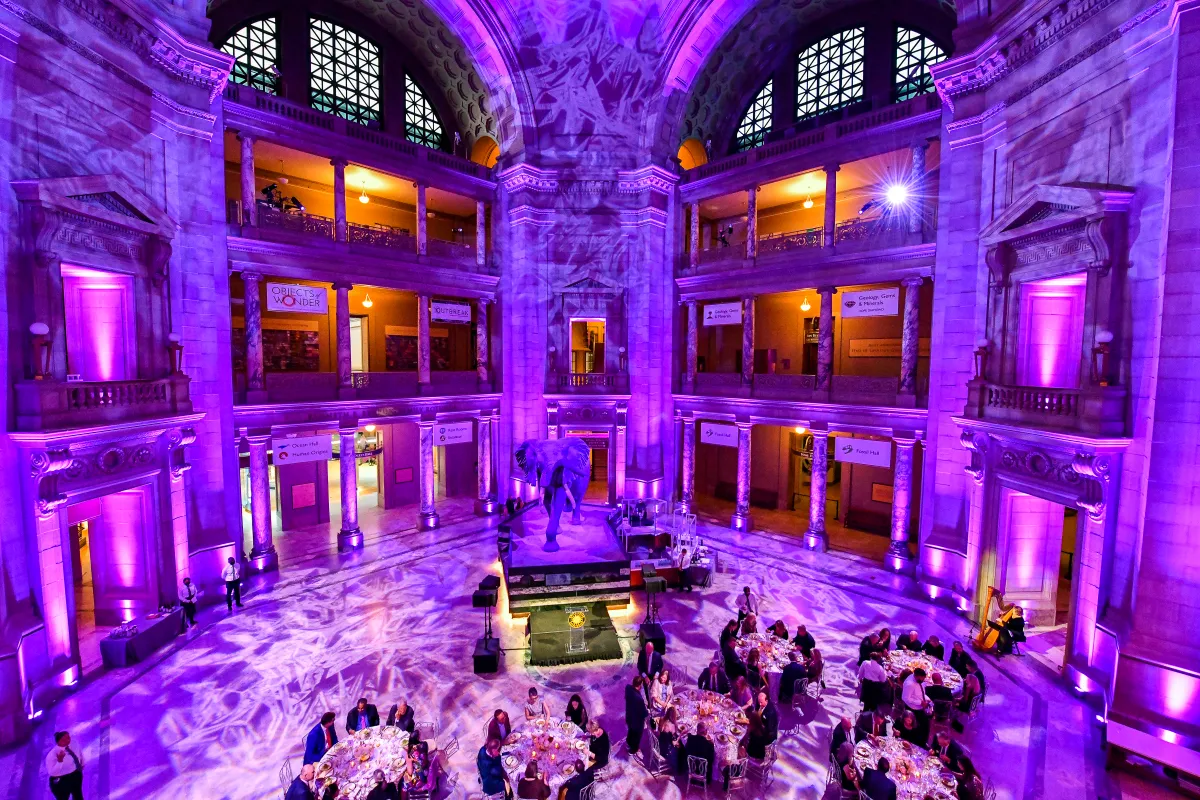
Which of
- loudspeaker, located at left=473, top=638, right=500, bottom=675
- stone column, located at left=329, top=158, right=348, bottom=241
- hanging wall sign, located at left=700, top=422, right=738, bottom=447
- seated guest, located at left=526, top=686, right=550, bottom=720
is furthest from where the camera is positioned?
→ hanging wall sign, located at left=700, top=422, right=738, bottom=447

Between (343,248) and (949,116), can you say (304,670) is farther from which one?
(949,116)

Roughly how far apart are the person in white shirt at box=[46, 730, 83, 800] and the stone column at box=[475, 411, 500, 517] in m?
14.1

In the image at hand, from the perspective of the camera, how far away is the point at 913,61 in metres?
18.1

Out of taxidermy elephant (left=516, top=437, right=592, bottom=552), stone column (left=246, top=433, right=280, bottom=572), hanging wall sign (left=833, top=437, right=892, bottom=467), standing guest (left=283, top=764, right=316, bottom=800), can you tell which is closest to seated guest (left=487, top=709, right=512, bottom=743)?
standing guest (left=283, top=764, right=316, bottom=800)

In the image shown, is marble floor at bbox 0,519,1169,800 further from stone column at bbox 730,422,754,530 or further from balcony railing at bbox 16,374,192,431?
balcony railing at bbox 16,374,192,431

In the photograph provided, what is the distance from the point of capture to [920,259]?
15523mm

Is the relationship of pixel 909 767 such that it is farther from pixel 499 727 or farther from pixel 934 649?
pixel 499 727

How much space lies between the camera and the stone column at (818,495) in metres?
17.7

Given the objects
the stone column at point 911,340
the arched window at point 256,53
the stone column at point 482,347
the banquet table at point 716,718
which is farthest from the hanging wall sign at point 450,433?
the stone column at point 911,340

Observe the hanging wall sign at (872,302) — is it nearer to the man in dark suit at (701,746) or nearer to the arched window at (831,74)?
the arched window at (831,74)

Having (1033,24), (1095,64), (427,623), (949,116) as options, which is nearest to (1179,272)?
(1095,64)

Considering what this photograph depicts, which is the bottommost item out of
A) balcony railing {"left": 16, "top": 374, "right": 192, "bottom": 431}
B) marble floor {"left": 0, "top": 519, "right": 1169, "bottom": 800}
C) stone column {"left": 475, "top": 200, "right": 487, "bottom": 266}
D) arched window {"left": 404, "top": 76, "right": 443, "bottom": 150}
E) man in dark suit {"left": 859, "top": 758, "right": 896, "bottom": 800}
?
marble floor {"left": 0, "top": 519, "right": 1169, "bottom": 800}

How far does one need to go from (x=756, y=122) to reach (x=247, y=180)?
18.6 m

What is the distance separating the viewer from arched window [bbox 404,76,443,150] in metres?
21.4
